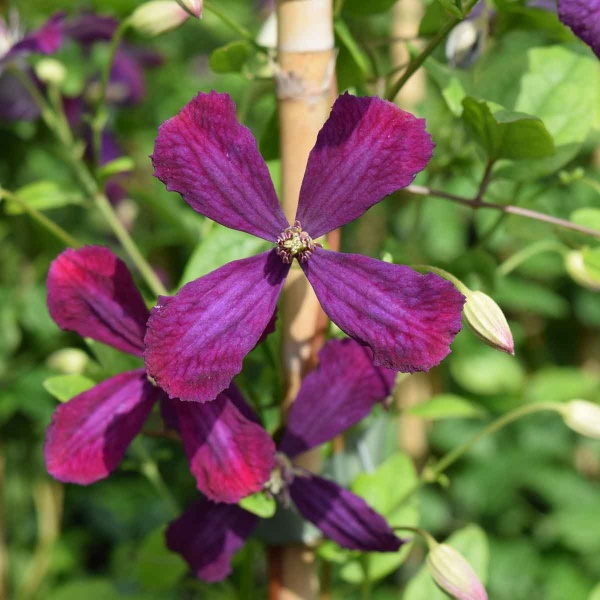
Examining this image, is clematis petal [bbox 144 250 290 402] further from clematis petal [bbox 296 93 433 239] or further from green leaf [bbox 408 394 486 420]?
green leaf [bbox 408 394 486 420]

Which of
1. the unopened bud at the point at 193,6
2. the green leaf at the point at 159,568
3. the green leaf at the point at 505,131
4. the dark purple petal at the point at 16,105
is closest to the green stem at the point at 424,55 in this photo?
the green leaf at the point at 505,131

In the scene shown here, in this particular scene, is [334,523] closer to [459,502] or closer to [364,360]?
[364,360]

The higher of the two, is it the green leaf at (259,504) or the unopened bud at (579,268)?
the unopened bud at (579,268)

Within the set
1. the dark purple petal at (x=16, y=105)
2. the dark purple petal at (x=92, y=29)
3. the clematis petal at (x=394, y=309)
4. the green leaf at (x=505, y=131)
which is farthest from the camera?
the dark purple petal at (x=16, y=105)

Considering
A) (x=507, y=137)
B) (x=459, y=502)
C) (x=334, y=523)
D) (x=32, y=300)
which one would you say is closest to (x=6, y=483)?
(x=32, y=300)

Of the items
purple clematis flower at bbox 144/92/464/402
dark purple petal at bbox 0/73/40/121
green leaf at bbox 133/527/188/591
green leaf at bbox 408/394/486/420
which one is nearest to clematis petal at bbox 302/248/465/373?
purple clematis flower at bbox 144/92/464/402

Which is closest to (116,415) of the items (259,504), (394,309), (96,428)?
(96,428)

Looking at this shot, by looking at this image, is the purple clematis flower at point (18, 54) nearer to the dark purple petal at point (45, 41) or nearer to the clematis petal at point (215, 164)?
the dark purple petal at point (45, 41)
